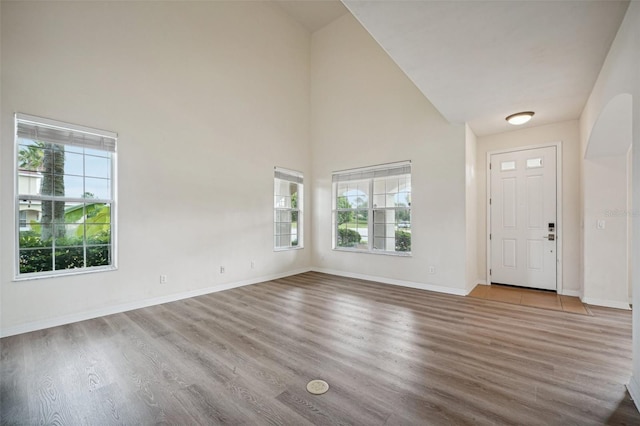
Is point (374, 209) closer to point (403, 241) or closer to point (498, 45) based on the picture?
point (403, 241)

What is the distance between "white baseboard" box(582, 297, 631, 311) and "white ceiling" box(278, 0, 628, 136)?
2.69 meters

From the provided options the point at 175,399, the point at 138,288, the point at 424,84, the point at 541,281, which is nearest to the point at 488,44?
the point at 424,84

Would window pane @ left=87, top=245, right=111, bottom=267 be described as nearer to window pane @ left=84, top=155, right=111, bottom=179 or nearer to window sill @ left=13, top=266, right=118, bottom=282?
A: window sill @ left=13, top=266, right=118, bottom=282

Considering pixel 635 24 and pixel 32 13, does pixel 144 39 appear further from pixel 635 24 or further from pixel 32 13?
pixel 635 24

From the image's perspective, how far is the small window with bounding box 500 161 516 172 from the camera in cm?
478

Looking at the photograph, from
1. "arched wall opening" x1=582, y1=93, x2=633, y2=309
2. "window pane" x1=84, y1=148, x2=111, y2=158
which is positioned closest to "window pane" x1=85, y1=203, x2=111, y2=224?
"window pane" x1=84, y1=148, x2=111, y2=158

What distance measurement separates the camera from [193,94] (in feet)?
14.6

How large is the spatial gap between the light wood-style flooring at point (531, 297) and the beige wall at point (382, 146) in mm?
495

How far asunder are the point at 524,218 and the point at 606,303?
1.53 metres

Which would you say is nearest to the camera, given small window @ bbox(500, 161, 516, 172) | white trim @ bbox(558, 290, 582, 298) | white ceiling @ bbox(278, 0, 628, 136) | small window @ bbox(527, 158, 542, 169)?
white ceiling @ bbox(278, 0, 628, 136)

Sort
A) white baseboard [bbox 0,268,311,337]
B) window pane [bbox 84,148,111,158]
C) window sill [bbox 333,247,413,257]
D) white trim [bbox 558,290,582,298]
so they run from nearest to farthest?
white baseboard [bbox 0,268,311,337] < window pane [bbox 84,148,111,158] < white trim [bbox 558,290,582,298] < window sill [bbox 333,247,413,257]

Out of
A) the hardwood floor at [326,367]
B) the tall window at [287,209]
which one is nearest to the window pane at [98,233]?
the hardwood floor at [326,367]

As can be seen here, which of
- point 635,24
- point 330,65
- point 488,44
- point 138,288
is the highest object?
point 330,65

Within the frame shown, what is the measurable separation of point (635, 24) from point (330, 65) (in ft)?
17.0
